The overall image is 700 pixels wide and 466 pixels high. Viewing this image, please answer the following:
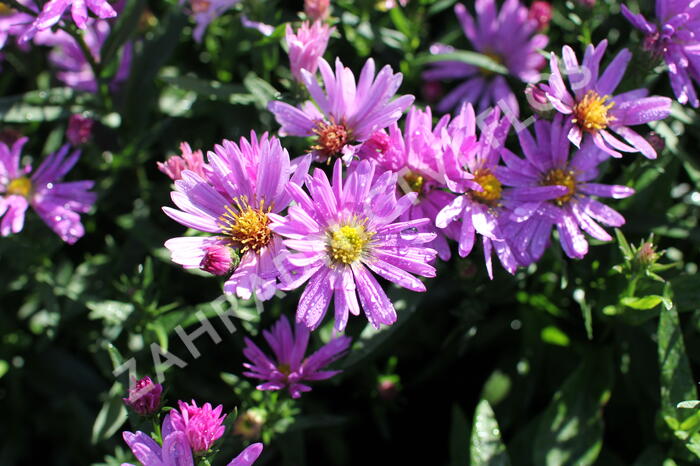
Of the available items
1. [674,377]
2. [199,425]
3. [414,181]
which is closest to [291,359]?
[199,425]

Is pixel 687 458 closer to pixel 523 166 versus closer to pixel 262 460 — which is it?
pixel 523 166

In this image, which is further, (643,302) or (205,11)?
(205,11)

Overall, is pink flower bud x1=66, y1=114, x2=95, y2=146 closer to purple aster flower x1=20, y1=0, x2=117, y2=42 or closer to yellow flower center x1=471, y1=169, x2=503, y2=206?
purple aster flower x1=20, y1=0, x2=117, y2=42

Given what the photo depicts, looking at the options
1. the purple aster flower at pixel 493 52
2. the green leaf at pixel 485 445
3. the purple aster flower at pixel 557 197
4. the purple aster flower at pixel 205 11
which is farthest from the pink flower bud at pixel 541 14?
the green leaf at pixel 485 445

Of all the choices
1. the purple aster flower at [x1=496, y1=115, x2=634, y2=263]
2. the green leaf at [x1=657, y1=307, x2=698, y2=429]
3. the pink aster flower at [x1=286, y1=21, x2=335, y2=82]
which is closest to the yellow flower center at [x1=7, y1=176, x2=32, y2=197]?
the pink aster flower at [x1=286, y1=21, x2=335, y2=82]

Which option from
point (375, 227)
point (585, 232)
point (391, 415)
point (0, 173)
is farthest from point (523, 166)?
point (0, 173)

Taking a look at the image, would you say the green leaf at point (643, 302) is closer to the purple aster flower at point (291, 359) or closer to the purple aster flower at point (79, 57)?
the purple aster flower at point (291, 359)

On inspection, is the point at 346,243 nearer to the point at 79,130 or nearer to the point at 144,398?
the point at 144,398
